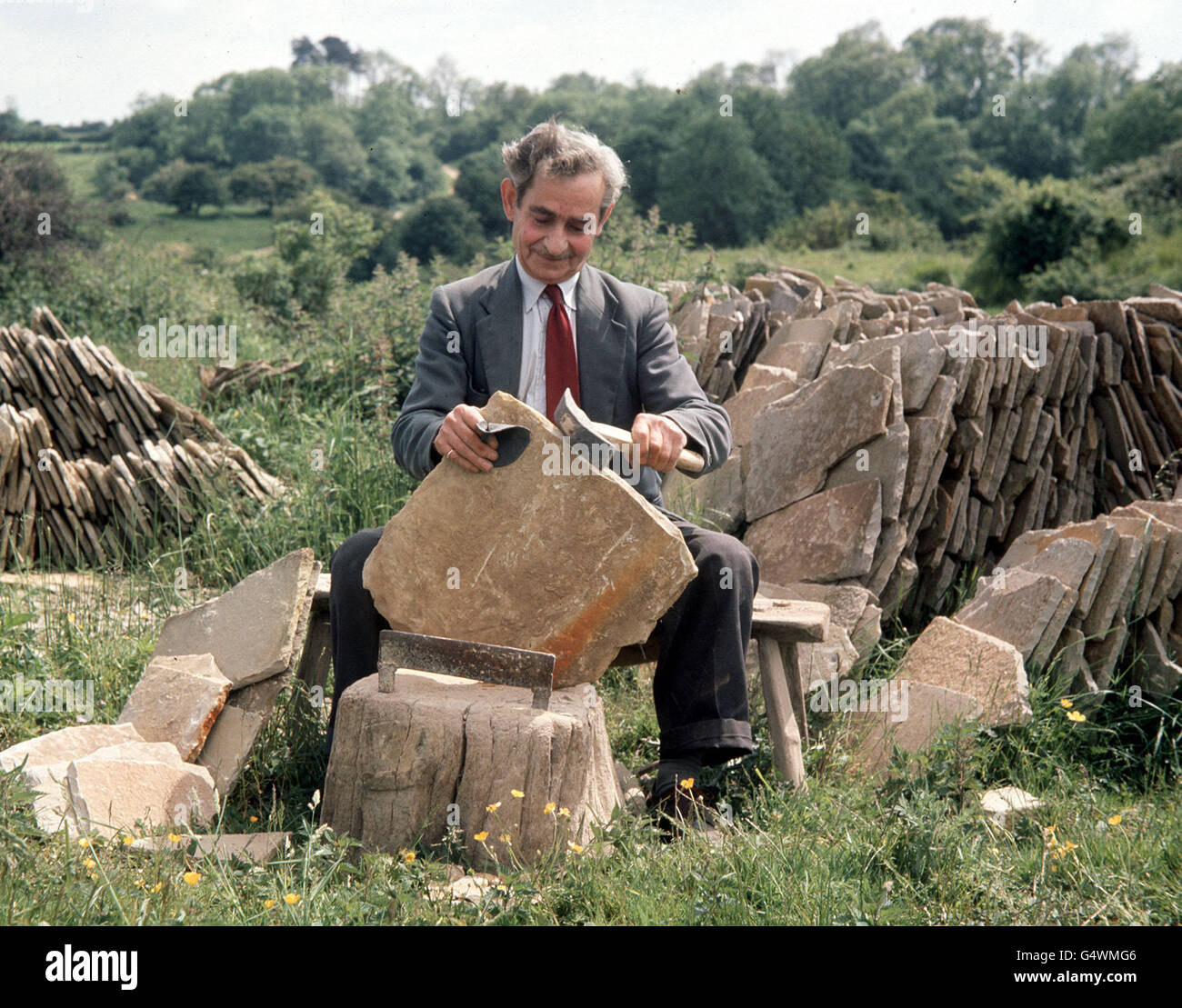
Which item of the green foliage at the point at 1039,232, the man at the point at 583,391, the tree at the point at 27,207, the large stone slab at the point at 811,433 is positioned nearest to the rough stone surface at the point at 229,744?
the man at the point at 583,391

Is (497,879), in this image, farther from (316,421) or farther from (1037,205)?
(1037,205)

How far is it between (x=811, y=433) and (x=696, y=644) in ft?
6.95

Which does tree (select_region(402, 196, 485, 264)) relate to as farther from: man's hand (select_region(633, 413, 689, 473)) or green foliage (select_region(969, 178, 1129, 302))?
man's hand (select_region(633, 413, 689, 473))

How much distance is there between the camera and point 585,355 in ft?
12.0

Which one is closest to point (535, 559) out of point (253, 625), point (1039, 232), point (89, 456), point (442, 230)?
point (253, 625)

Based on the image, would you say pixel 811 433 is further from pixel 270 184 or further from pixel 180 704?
pixel 270 184

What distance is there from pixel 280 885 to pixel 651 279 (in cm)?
574

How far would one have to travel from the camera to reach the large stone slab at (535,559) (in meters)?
3.03

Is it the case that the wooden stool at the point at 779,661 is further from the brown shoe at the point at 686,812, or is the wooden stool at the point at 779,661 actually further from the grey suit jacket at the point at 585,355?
the grey suit jacket at the point at 585,355

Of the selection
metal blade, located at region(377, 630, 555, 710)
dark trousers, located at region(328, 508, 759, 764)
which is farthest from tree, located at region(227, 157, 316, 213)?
metal blade, located at region(377, 630, 555, 710)

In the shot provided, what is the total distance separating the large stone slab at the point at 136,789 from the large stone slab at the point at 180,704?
0.09m

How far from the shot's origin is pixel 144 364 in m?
8.90

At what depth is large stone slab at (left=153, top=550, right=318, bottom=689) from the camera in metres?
3.50

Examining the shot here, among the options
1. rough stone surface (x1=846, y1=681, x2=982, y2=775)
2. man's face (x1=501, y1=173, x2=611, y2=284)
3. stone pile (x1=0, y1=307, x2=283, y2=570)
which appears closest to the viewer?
man's face (x1=501, y1=173, x2=611, y2=284)
